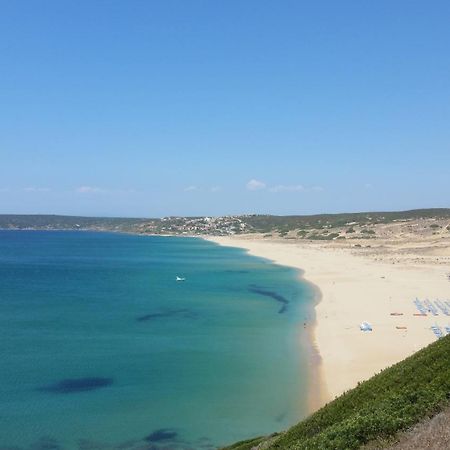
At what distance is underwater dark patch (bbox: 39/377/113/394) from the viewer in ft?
87.4

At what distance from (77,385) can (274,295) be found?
3421 cm

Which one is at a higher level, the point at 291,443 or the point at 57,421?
the point at 291,443

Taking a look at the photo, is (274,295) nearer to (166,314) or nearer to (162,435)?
(166,314)

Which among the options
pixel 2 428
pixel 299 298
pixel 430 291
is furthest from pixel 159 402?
pixel 430 291

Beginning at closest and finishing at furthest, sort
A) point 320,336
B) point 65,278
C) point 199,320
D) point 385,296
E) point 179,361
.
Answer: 1. point 179,361
2. point 320,336
3. point 199,320
4. point 385,296
5. point 65,278

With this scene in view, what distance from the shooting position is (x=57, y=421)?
22750 millimetres

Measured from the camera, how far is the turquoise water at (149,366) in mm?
22156

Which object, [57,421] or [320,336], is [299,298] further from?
[57,421]

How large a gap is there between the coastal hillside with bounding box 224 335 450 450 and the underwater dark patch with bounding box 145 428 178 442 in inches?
367

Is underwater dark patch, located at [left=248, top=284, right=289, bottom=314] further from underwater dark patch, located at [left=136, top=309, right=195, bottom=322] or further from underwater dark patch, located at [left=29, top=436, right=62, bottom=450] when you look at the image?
underwater dark patch, located at [left=29, top=436, right=62, bottom=450]

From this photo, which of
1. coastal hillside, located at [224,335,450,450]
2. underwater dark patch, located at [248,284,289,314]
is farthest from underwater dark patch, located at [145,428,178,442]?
underwater dark patch, located at [248,284,289,314]

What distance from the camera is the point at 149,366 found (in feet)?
101

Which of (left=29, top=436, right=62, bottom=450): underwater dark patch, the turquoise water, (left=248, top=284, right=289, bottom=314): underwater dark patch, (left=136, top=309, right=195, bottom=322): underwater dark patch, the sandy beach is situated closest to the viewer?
(left=29, top=436, right=62, bottom=450): underwater dark patch

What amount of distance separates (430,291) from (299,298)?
45.5ft
